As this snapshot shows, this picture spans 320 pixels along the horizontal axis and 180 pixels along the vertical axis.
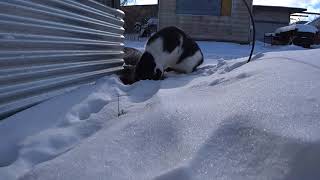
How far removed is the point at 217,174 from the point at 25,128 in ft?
5.10

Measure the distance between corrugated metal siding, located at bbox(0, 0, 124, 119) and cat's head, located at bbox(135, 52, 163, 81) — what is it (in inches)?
16.3

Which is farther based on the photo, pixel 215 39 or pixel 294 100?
pixel 215 39

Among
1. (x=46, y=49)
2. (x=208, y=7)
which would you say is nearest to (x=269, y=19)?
(x=208, y=7)

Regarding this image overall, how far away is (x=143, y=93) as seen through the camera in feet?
14.6

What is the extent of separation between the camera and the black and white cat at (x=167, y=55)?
19.9 feet

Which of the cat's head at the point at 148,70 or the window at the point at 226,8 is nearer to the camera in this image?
the cat's head at the point at 148,70

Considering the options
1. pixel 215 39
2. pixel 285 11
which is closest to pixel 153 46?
pixel 215 39

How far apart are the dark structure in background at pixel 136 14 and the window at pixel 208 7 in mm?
7845

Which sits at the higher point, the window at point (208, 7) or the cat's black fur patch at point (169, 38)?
the window at point (208, 7)

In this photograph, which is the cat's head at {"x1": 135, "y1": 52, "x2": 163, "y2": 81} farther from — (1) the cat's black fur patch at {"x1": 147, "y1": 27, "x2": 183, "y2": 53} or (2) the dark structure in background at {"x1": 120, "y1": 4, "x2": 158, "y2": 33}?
(2) the dark structure in background at {"x1": 120, "y1": 4, "x2": 158, "y2": 33}

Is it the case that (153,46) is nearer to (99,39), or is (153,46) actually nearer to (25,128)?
(99,39)

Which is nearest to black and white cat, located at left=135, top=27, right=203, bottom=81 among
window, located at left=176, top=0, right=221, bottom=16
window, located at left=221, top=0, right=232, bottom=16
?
window, located at left=176, top=0, right=221, bottom=16

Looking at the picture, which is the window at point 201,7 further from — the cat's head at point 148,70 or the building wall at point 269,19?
the cat's head at point 148,70

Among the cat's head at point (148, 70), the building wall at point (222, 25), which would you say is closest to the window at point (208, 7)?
the building wall at point (222, 25)
